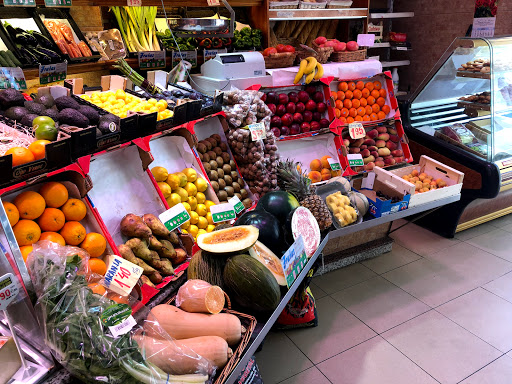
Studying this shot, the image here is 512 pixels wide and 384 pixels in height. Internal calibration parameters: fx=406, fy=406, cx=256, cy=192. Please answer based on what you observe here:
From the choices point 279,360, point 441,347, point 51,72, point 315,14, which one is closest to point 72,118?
point 51,72

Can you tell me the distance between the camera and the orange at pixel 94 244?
6.39ft

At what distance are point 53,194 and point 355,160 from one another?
2842 millimetres

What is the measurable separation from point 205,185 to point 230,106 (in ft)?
2.58

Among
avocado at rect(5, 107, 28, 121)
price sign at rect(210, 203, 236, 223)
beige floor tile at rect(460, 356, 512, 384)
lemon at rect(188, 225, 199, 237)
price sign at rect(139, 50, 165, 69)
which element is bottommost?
beige floor tile at rect(460, 356, 512, 384)

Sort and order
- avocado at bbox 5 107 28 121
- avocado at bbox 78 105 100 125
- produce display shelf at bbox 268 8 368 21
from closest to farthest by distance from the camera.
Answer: avocado at bbox 5 107 28 121 → avocado at bbox 78 105 100 125 → produce display shelf at bbox 268 8 368 21

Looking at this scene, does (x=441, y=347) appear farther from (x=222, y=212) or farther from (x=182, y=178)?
(x=182, y=178)

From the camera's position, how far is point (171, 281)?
2.20 m

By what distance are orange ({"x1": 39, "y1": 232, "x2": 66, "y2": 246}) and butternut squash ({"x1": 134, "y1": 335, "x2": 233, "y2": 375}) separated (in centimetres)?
65

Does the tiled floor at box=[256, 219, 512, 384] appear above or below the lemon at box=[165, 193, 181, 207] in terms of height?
below

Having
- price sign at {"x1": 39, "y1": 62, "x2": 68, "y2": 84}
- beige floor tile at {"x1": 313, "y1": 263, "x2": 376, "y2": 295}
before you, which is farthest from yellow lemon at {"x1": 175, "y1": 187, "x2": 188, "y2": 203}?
beige floor tile at {"x1": 313, "y1": 263, "x2": 376, "y2": 295}

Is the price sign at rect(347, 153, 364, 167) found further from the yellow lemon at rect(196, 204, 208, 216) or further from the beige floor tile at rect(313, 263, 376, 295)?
the yellow lemon at rect(196, 204, 208, 216)

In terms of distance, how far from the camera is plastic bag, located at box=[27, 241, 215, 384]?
1.33 metres

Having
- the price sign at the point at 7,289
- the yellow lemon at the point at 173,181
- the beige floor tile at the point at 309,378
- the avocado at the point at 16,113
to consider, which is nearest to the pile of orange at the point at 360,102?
the yellow lemon at the point at 173,181

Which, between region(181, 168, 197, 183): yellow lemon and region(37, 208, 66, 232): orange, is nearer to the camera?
region(37, 208, 66, 232): orange
